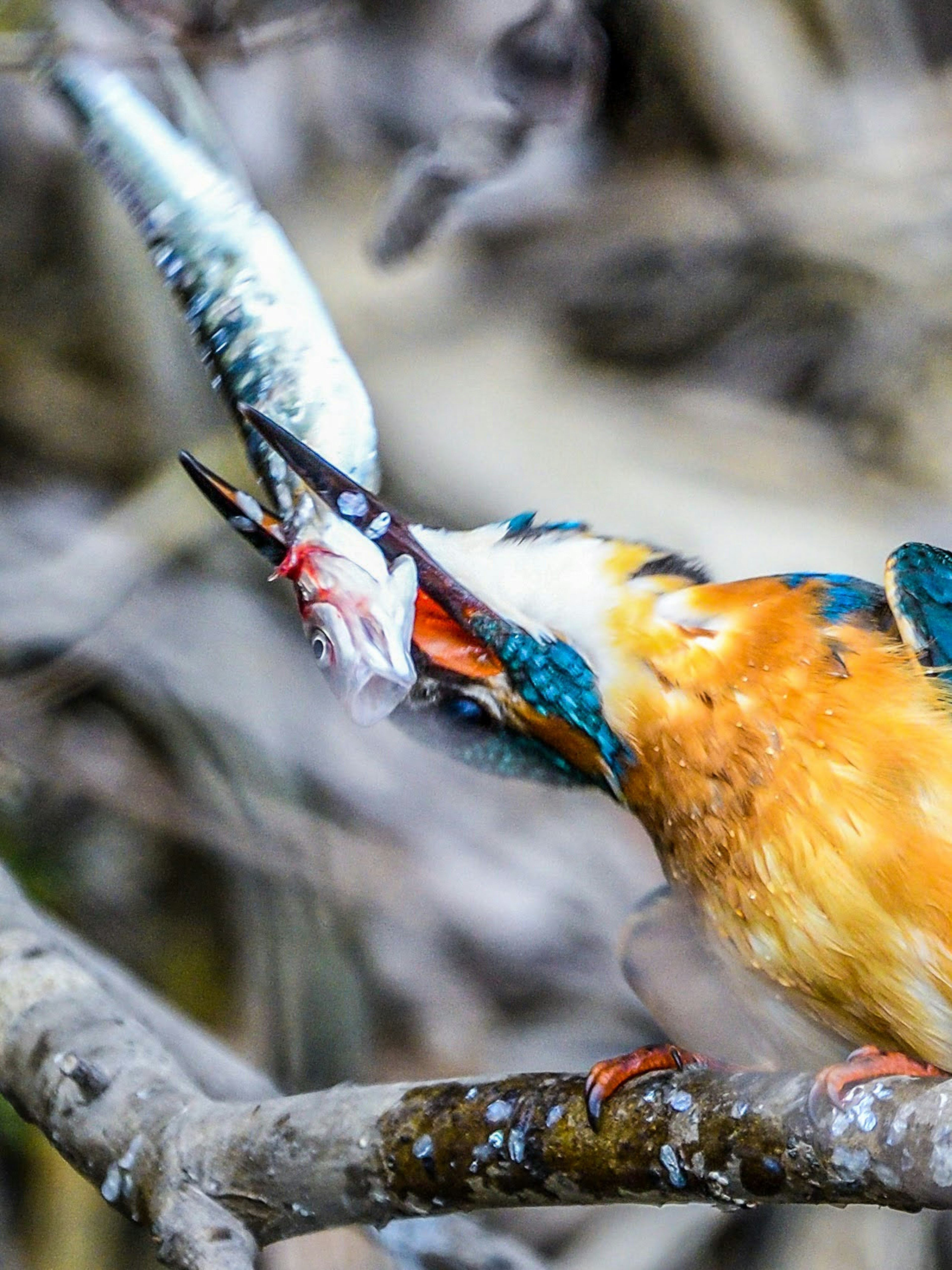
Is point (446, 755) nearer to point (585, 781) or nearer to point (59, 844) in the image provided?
point (585, 781)

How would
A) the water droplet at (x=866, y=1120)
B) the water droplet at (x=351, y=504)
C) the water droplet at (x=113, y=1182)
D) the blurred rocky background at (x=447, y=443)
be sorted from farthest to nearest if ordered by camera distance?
the blurred rocky background at (x=447, y=443) < the water droplet at (x=113, y=1182) < the water droplet at (x=351, y=504) < the water droplet at (x=866, y=1120)

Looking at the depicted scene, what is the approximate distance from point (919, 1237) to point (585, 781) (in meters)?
0.87

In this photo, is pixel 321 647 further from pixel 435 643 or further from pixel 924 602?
pixel 924 602

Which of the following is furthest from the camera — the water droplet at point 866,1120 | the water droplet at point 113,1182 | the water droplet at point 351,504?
the water droplet at point 113,1182

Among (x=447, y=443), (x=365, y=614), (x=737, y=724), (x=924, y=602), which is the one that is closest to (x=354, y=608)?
(x=365, y=614)

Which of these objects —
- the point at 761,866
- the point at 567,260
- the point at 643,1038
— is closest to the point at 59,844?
the point at 643,1038

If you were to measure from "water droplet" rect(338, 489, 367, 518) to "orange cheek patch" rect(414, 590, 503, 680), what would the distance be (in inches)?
A: 2.2

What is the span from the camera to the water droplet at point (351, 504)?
731 mm

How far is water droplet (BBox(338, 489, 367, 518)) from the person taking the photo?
0.73 metres

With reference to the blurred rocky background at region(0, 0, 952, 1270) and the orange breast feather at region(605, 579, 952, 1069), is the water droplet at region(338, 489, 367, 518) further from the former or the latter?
the blurred rocky background at region(0, 0, 952, 1270)

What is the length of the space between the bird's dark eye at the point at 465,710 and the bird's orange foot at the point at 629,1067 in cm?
20

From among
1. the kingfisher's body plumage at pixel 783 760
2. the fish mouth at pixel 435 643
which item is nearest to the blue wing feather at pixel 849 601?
the kingfisher's body plumage at pixel 783 760

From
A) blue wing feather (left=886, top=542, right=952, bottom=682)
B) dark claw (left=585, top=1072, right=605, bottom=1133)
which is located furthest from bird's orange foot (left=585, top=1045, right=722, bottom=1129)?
blue wing feather (left=886, top=542, right=952, bottom=682)

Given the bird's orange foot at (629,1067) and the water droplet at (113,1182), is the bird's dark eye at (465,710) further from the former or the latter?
the water droplet at (113,1182)
